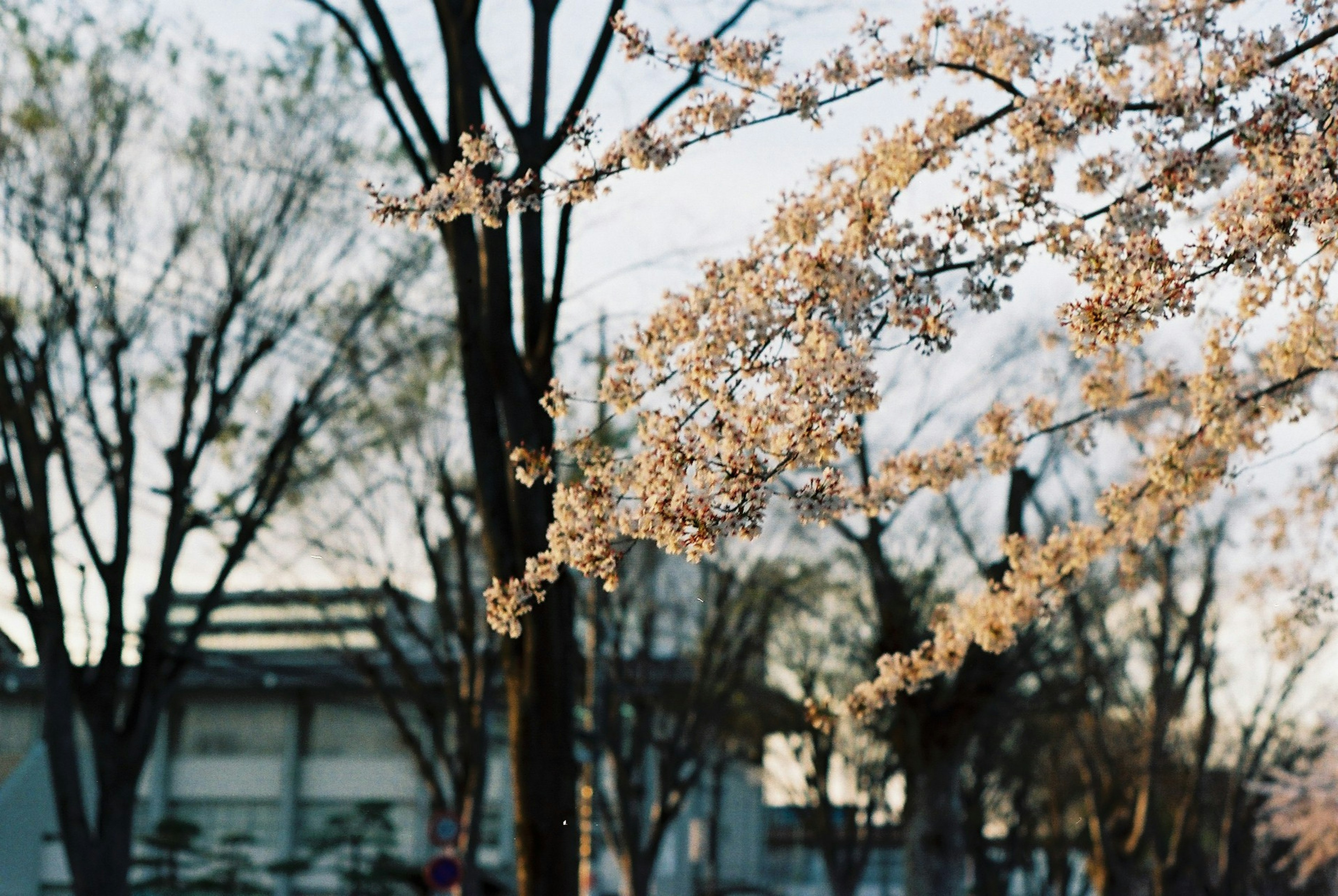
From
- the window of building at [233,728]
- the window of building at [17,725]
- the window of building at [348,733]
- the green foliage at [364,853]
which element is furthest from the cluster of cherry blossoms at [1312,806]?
the window of building at [17,725]

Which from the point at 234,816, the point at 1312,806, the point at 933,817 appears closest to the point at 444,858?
the point at 933,817

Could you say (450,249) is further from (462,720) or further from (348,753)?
(348,753)

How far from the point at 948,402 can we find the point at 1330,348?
11.0 meters

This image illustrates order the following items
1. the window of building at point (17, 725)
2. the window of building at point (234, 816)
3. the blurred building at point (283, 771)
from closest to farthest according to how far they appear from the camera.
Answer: the blurred building at point (283, 771), the window of building at point (234, 816), the window of building at point (17, 725)

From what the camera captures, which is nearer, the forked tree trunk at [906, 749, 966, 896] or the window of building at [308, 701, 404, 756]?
the forked tree trunk at [906, 749, 966, 896]

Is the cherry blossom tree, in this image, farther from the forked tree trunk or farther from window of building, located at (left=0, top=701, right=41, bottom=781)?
window of building, located at (left=0, top=701, right=41, bottom=781)

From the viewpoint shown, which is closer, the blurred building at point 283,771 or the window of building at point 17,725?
the blurred building at point 283,771

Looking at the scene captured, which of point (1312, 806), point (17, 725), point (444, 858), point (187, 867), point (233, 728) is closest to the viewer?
point (444, 858)

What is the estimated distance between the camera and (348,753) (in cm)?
5006

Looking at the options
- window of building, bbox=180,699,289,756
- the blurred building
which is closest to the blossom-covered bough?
the blurred building

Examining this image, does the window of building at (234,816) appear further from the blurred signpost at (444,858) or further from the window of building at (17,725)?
the blurred signpost at (444,858)

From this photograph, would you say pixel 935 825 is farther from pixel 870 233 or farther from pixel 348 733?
pixel 348 733

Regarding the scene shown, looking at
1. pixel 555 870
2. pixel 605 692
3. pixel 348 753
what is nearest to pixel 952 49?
pixel 555 870

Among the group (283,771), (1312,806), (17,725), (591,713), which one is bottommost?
(1312,806)
